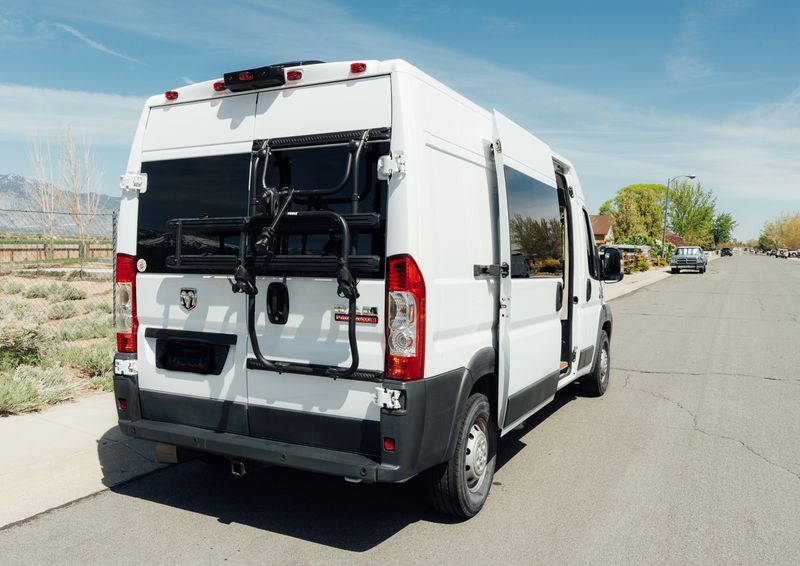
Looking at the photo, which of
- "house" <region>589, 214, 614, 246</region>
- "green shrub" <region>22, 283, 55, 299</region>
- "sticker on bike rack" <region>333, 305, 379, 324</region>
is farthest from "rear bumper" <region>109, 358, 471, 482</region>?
"house" <region>589, 214, 614, 246</region>

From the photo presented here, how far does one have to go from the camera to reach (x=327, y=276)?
12.3 feet

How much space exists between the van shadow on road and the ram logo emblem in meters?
1.15

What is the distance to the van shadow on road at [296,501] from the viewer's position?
4.09 metres

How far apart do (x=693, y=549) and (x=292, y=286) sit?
2.78 m

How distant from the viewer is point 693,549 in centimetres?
384

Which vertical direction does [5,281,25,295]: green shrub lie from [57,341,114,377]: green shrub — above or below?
above

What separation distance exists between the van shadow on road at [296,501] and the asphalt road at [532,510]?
14mm

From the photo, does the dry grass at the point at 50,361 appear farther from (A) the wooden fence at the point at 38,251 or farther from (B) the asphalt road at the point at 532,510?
(A) the wooden fence at the point at 38,251

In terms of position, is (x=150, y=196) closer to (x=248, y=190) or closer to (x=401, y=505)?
(x=248, y=190)

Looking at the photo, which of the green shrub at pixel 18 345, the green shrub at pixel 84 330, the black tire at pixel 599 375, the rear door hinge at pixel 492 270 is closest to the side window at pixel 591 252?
the black tire at pixel 599 375

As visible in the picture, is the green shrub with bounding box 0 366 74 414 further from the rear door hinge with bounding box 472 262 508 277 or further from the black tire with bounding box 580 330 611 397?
the black tire with bounding box 580 330 611 397

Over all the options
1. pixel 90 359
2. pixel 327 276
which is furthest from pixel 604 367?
pixel 90 359

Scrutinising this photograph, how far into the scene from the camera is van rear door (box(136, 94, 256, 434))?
4.06m

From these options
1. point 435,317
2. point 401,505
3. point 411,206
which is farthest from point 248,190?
point 401,505
